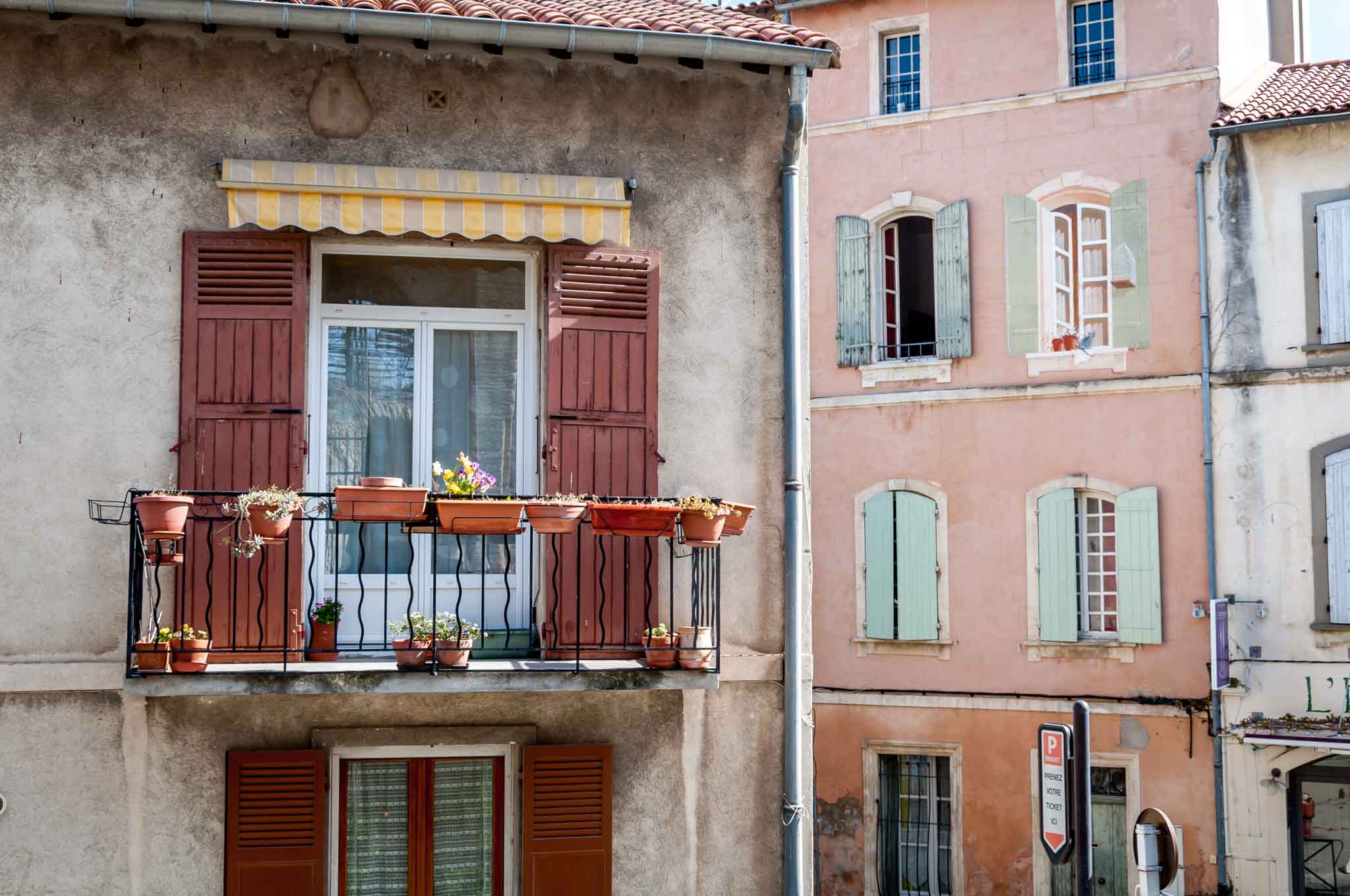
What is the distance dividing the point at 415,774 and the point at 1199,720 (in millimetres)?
11969

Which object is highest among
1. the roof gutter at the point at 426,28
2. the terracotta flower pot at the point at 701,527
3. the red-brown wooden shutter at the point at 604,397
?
the roof gutter at the point at 426,28

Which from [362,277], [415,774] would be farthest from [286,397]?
[415,774]

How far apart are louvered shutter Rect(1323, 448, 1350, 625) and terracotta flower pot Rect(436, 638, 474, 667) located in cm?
1212

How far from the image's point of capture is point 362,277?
9.38m

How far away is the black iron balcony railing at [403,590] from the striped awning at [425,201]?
5.11ft

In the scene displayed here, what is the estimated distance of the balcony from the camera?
8211 millimetres

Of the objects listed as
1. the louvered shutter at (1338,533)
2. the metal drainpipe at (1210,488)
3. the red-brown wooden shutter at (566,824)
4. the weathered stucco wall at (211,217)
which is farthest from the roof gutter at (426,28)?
the metal drainpipe at (1210,488)

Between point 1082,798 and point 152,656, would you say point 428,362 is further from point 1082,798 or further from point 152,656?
point 1082,798

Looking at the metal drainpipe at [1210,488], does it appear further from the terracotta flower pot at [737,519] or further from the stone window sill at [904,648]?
the terracotta flower pot at [737,519]

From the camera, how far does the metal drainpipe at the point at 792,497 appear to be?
9008mm

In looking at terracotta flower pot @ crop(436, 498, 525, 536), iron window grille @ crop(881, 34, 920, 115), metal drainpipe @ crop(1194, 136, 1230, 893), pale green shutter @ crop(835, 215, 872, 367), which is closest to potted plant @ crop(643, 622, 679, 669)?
terracotta flower pot @ crop(436, 498, 525, 536)

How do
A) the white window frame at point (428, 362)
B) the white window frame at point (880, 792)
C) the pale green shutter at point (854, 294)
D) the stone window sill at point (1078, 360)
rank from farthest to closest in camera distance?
the pale green shutter at point (854, 294) → the white window frame at point (880, 792) → the stone window sill at point (1078, 360) → the white window frame at point (428, 362)

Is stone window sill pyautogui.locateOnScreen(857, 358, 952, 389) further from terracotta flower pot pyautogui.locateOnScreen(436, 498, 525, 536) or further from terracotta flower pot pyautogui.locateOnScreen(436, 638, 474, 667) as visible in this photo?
terracotta flower pot pyautogui.locateOnScreen(436, 638, 474, 667)

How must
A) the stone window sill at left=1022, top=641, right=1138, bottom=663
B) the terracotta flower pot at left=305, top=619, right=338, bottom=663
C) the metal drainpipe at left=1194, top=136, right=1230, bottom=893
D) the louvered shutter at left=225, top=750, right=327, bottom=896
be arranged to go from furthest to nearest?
the stone window sill at left=1022, top=641, right=1138, bottom=663, the metal drainpipe at left=1194, top=136, right=1230, bottom=893, the terracotta flower pot at left=305, top=619, right=338, bottom=663, the louvered shutter at left=225, top=750, right=327, bottom=896
